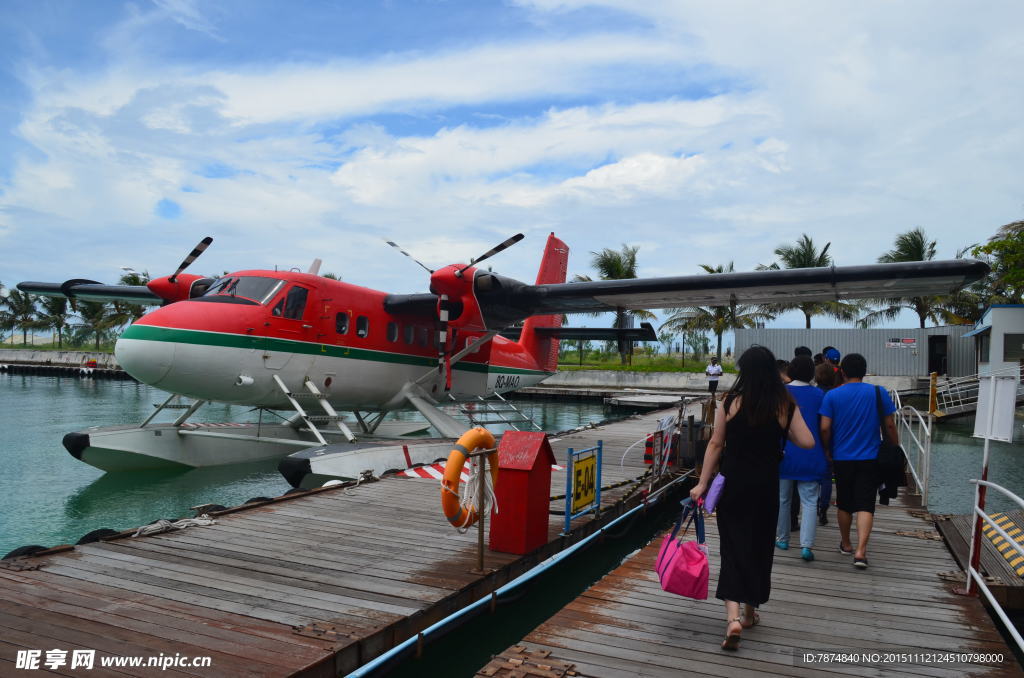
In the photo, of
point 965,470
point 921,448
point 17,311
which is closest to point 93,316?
point 17,311

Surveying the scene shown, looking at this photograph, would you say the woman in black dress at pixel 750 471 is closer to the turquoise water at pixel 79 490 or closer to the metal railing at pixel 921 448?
the metal railing at pixel 921 448

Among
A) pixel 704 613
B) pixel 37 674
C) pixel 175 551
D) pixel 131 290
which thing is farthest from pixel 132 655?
pixel 131 290

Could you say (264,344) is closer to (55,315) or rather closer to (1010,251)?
(1010,251)

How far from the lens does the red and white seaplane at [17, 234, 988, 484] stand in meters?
10.2

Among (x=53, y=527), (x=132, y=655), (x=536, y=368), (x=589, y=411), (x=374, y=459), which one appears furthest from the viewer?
(x=589, y=411)

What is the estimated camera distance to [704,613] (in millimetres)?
4328

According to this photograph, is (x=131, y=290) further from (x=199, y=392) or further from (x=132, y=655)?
(x=132, y=655)

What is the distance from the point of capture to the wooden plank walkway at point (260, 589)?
362 cm

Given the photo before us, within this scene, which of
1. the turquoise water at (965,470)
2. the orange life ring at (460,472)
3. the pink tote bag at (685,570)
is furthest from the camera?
the turquoise water at (965,470)

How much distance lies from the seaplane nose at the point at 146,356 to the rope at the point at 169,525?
4.37 meters

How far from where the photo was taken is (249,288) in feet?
36.4

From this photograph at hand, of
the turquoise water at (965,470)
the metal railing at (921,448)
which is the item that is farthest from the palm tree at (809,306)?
the metal railing at (921,448)

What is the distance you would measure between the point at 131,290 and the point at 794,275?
46.9 ft

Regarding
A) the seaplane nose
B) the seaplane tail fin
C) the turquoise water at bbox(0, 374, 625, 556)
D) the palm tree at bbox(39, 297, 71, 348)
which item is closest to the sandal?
the turquoise water at bbox(0, 374, 625, 556)
